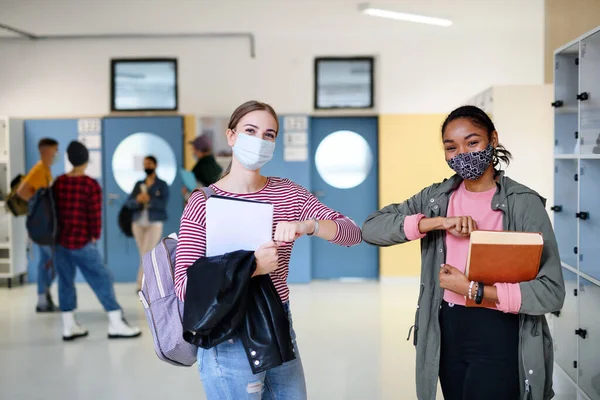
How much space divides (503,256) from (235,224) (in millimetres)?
793

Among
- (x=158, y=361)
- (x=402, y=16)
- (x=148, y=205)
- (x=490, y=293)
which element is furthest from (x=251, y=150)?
(x=148, y=205)

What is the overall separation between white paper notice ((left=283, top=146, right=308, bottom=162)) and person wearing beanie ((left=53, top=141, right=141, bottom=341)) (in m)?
3.48

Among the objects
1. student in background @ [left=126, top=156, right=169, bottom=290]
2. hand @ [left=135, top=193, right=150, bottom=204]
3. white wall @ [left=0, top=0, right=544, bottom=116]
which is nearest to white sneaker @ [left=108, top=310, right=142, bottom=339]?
student in background @ [left=126, top=156, right=169, bottom=290]

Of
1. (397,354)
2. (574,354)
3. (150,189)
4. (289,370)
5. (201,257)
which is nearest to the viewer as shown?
(201,257)

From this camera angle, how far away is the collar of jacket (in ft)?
6.60

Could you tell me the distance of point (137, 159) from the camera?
8508mm

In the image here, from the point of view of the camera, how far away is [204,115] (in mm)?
8406

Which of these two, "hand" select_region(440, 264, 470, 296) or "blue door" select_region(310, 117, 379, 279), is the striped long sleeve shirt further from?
"blue door" select_region(310, 117, 379, 279)

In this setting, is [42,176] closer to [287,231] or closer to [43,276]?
[43,276]

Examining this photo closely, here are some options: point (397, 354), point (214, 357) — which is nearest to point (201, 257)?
point (214, 357)

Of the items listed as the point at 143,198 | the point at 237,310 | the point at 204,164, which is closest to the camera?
the point at 237,310

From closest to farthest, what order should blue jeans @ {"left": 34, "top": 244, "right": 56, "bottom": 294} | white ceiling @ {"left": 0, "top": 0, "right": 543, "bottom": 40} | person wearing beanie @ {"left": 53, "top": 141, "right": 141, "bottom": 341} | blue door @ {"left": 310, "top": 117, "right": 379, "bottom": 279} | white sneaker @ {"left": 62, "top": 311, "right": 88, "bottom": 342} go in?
person wearing beanie @ {"left": 53, "top": 141, "right": 141, "bottom": 341} < white sneaker @ {"left": 62, "top": 311, "right": 88, "bottom": 342} < blue jeans @ {"left": 34, "top": 244, "right": 56, "bottom": 294} < white ceiling @ {"left": 0, "top": 0, "right": 543, "bottom": 40} < blue door @ {"left": 310, "top": 117, "right": 379, "bottom": 279}

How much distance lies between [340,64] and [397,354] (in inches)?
180

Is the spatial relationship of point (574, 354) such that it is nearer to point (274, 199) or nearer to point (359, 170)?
point (274, 199)
